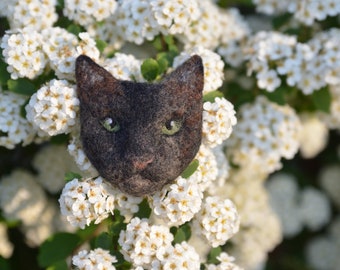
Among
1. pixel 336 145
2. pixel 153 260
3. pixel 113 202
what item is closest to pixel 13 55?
pixel 113 202

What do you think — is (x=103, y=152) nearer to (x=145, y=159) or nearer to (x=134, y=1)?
(x=145, y=159)

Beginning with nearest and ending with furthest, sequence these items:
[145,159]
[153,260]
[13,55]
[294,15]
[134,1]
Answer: [145,159] → [153,260] → [13,55] → [134,1] → [294,15]

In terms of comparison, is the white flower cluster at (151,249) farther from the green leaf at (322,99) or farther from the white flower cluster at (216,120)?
the green leaf at (322,99)

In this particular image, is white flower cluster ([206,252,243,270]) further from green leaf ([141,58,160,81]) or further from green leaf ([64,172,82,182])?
green leaf ([141,58,160,81])

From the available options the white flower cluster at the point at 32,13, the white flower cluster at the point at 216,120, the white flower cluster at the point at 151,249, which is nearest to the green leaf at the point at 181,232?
the white flower cluster at the point at 151,249

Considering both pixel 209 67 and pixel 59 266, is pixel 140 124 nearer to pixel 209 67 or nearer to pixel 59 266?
pixel 209 67

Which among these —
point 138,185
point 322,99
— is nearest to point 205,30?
point 322,99
